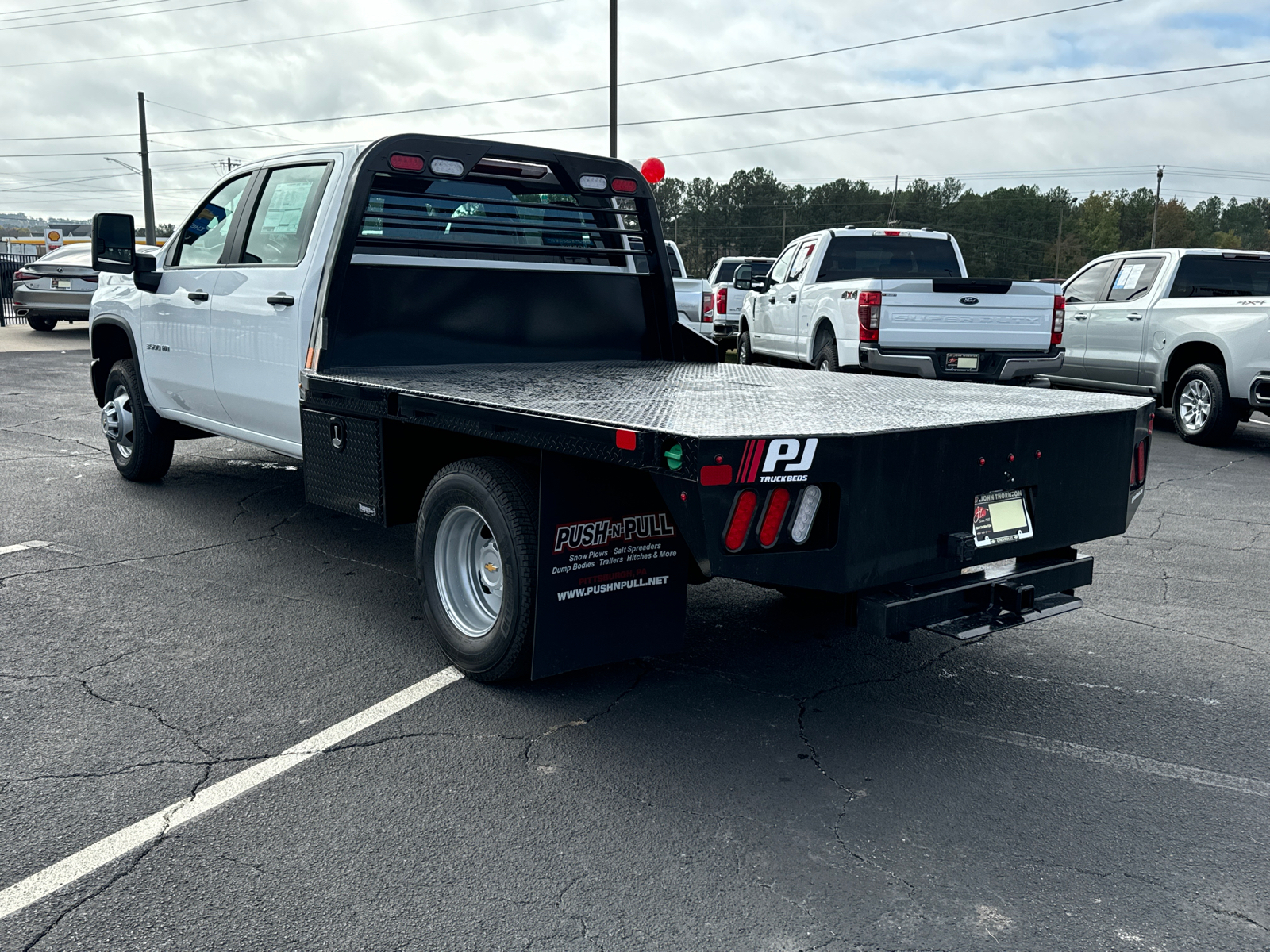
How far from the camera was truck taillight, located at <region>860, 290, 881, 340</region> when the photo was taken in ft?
34.5

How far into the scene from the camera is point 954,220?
10438 centimetres

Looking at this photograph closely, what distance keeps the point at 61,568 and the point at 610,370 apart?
310 centimetres

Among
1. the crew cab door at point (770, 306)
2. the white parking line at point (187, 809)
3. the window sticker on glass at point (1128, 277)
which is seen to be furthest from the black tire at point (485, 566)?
the window sticker on glass at point (1128, 277)

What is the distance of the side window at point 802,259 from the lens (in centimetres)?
1350

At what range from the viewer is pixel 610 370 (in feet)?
18.6

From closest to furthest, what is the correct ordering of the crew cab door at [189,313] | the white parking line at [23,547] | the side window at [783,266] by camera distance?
the white parking line at [23,547] < the crew cab door at [189,313] < the side window at [783,266]

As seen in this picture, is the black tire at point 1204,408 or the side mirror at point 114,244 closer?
the side mirror at point 114,244

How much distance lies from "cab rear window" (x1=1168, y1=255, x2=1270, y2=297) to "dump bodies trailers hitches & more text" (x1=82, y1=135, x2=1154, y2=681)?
7557 millimetres

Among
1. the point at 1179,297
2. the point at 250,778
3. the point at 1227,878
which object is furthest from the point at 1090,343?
the point at 250,778

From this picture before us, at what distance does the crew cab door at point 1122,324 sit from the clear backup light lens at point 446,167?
29.3 feet

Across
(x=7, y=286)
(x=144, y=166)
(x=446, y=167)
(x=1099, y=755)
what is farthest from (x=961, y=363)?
(x=144, y=166)

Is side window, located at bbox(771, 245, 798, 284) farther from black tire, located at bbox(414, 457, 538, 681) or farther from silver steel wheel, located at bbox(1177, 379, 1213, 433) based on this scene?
black tire, located at bbox(414, 457, 538, 681)

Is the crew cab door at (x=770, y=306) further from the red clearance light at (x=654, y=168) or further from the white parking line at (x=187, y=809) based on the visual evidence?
the white parking line at (x=187, y=809)

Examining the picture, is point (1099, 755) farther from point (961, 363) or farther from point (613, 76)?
point (613, 76)
